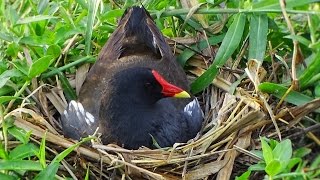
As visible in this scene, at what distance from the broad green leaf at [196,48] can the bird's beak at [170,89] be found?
18.7 inches

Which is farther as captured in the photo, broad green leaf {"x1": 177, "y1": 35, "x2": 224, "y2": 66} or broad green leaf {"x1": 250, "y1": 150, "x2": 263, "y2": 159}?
broad green leaf {"x1": 177, "y1": 35, "x2": 224, "y2": 66}

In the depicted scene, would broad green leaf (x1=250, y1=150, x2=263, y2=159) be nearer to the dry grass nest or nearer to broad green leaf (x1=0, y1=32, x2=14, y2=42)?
the dry grass nest

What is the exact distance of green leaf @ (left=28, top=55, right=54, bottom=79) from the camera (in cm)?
379

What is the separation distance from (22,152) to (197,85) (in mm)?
1257

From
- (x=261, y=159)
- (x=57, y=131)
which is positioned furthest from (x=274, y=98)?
(x=57, y=131)

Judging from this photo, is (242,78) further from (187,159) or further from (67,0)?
(67,0)

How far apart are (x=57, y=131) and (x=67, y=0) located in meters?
0.87

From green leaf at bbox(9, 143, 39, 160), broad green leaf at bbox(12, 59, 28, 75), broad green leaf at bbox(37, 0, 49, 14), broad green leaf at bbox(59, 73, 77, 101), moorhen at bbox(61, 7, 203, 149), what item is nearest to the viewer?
green leaf at bbox(9, 143, 39, 160)

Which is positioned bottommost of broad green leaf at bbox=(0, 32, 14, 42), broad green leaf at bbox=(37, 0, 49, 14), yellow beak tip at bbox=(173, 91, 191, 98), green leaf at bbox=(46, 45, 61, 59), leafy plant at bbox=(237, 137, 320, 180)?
yellow beak tip at bbox=(173, 91, 191, 98)

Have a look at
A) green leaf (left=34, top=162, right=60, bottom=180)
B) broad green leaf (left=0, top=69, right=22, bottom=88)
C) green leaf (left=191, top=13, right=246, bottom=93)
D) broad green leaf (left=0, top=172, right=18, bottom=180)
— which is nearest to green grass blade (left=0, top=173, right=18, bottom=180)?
broad green leaf (left=0, top=172, right=18, bottom=180)

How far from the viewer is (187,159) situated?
3639mm

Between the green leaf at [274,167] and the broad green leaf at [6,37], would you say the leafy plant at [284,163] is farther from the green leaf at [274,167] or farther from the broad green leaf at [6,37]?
the broad green leaf at [6,37]

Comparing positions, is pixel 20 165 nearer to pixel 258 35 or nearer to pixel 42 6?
pixel 42 6

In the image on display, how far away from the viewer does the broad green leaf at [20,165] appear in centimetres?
327
